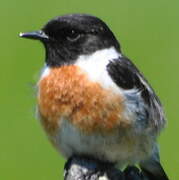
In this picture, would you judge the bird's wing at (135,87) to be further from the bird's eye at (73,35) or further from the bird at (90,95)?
the bird's eye at (73,35)

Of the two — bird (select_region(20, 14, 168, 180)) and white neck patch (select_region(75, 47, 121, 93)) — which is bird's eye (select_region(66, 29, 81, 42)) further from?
white neck patch (select_region(75, 47, 121, 93))

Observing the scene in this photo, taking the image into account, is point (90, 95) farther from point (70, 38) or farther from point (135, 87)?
point (70, 38)

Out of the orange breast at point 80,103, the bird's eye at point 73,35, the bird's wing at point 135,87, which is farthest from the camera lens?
the bird's eye at point 73,35

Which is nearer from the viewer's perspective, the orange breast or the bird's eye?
the orange breast

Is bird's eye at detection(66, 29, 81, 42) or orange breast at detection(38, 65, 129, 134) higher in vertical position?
bird's eye at detection(66, 29, 81, 42)

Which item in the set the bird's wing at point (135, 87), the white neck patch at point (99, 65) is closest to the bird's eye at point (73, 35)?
the white neck patch at point (99, 65)

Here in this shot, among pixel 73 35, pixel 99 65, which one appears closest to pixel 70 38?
pixel 73 35

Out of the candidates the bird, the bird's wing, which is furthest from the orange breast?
the bird's wing

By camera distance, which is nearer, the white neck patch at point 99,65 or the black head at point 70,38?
the white neck patch at point 99,65
